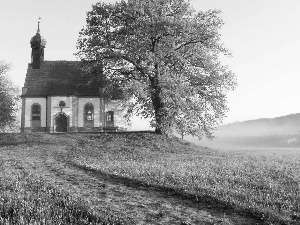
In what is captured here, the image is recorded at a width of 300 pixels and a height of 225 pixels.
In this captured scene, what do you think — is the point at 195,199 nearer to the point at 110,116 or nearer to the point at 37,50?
the point at 110,116

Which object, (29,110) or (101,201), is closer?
(101,201)

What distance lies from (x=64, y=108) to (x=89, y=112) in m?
3.70

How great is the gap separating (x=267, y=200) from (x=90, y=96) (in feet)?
130

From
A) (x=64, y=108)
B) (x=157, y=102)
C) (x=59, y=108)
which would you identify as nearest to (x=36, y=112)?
(x=59, y=108)

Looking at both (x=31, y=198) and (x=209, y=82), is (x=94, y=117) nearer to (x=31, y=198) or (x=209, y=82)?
(x=209, y=82)

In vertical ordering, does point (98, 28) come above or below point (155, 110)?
above

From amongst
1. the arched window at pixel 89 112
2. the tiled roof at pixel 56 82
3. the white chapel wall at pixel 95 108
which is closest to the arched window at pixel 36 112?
the tiled roof at pixel 56 82

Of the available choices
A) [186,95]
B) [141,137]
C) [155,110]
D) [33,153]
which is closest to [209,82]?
[186,95]

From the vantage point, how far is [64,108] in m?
46.0

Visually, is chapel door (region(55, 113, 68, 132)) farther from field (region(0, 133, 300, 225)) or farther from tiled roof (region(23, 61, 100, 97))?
field (region(0, 133, 300, 225))

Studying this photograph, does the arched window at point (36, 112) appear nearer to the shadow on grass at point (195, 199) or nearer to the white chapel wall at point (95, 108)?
the white chapel wall at point (95, 108)

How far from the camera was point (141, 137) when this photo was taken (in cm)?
3047

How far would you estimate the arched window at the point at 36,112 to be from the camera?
151 ft

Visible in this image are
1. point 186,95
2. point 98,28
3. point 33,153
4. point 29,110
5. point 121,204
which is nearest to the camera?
point 121,204
